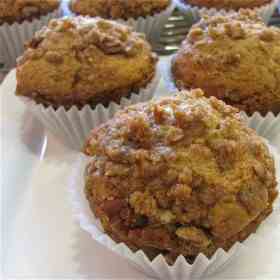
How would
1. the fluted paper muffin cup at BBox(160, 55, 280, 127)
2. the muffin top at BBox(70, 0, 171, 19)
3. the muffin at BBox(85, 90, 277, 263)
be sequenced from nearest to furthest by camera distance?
the muffin at BBox(85, 90, 277, 263) < the fluted paper muffin cup at BBox(160, 55, 280, 127) < the muffin top at BBox(70, 0, 171, 19)

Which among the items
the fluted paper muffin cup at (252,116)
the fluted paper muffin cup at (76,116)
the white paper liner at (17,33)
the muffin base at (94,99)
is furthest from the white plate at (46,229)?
the white paper liner at (17,33)

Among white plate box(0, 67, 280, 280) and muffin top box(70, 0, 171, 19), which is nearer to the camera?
white plate box(0, 67, 280, 280)

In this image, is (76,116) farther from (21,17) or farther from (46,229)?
(21,17)

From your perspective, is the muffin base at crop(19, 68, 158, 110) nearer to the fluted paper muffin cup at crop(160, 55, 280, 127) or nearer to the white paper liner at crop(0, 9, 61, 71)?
the fluted paper muffin cup at crop(160, 55, 280, 127)

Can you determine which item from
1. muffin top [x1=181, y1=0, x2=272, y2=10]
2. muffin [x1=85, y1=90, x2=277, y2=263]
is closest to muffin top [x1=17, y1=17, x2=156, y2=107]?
muffin [x1=85, y1=90, x2=277, y2=263]

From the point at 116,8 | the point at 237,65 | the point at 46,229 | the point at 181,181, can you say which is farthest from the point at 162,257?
the point at 116,8

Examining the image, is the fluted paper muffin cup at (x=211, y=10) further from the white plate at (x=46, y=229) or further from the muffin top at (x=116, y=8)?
the white plate at (x=46, y=229)

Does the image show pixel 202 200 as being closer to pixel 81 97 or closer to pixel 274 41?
pixel 81 97
